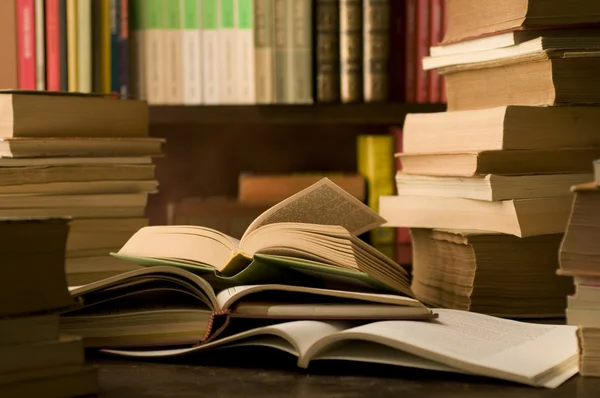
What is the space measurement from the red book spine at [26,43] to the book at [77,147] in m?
0.64

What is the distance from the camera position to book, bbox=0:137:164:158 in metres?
1.31

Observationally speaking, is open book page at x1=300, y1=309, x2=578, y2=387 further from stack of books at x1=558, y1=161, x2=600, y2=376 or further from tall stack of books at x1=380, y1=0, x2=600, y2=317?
tall stack of books at x1=380, y1=0, x2=600, y2=317

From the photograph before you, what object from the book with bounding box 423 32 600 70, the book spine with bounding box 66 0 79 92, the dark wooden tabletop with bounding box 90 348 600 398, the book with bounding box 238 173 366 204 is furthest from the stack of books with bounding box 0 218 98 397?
the book with bounding box 238 173 366 204

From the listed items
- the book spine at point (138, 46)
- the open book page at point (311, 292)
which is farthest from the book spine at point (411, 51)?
the open book page at point (311, 292)

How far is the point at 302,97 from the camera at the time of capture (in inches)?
80.0

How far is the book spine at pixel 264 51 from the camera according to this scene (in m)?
2.02

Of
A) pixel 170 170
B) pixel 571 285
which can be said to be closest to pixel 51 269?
pixel 571 285

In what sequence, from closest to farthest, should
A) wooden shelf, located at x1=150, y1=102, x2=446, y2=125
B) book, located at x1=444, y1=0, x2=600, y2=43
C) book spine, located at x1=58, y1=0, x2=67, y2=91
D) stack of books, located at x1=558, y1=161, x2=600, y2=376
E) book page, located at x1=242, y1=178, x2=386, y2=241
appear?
stack of books, located at x1=558, y1=161, x2=600, y2=376, book page, located at x1=242, y1=178, x2=386, y2=241, book, located at x1=444, y1=0, x2=600, y2=43, book spine, located at x1=58, y1=0, x2=67, y2=91, wooden shelf, located at x1=150, y1=102, x2=446, y2=125

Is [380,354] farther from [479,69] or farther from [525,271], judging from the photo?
[479,69]

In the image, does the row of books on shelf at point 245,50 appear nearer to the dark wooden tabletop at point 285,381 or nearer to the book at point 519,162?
the book at point 519,162

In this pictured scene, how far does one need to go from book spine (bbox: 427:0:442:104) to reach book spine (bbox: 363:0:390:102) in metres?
0.11

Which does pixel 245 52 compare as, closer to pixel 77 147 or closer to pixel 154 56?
pixel 154 56

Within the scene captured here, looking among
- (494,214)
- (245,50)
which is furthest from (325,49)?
(494,214)

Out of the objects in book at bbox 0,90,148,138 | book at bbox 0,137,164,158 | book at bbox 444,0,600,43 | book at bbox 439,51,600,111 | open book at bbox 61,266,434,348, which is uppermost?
book at bbox 444,0,600,43
